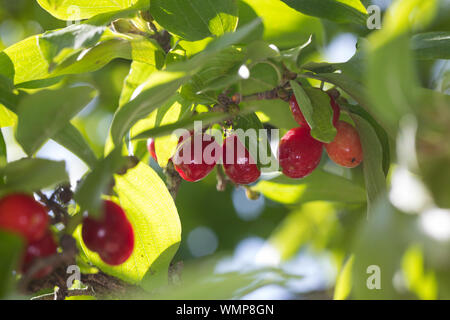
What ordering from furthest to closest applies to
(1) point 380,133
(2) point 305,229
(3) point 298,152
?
(2) point 305,229 < (3) point 298,152 < (1) point 380,133

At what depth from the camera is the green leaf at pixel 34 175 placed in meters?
0.87

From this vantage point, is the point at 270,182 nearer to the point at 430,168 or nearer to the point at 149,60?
the point at 149,60

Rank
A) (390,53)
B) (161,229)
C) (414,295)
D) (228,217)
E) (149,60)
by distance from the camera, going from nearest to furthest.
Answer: (390,53)
(414,295)
(161,229)
(149,60)
(228,217)

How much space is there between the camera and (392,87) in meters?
0.66

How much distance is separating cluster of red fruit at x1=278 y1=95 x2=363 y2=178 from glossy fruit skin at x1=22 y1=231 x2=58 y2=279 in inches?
29.0

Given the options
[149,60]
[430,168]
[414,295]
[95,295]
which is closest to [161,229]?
[95,295]

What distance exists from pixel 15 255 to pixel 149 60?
73cm

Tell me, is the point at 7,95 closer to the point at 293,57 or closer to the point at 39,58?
the point at 39,58

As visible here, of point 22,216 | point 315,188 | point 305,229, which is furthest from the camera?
point 305,229

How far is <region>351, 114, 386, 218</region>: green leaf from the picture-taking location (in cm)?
118

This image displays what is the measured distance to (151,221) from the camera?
1.23 meters

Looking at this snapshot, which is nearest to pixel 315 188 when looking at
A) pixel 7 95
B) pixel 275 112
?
pixel 275 112

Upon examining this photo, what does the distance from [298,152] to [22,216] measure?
80 centimetres

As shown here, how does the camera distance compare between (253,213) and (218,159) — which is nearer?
(218,159)
